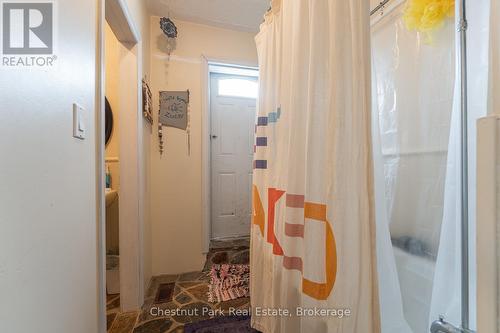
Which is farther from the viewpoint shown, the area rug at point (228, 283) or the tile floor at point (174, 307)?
the area rug at point (228, 283)

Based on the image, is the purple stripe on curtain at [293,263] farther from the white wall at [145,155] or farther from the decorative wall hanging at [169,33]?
the decorative wall hanging at [169,33]

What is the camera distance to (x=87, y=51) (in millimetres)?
790

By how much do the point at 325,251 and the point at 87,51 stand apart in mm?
1128

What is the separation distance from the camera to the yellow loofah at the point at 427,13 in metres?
0.82

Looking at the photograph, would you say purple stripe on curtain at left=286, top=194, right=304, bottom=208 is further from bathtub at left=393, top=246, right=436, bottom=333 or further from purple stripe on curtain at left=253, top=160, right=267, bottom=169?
bathtub at left=393, top=246, right=436, bottom=333

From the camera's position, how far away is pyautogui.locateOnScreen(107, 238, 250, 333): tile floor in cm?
142

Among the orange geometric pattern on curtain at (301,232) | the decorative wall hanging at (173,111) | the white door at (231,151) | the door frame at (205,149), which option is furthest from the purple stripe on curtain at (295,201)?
the white door at (231,151)

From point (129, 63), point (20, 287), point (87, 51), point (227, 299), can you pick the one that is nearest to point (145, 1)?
point (129, 63)

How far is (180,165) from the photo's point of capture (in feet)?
7.01

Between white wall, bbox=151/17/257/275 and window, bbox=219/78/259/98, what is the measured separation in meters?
0.38

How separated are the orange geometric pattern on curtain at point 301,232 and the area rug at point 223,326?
606 millimetres

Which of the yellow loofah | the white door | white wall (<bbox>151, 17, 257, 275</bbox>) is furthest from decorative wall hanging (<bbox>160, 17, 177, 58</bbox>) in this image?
the yellow loofah

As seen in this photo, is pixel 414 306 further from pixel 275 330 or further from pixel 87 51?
pixel 87 51

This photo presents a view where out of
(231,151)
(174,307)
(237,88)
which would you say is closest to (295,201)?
(174,307)
